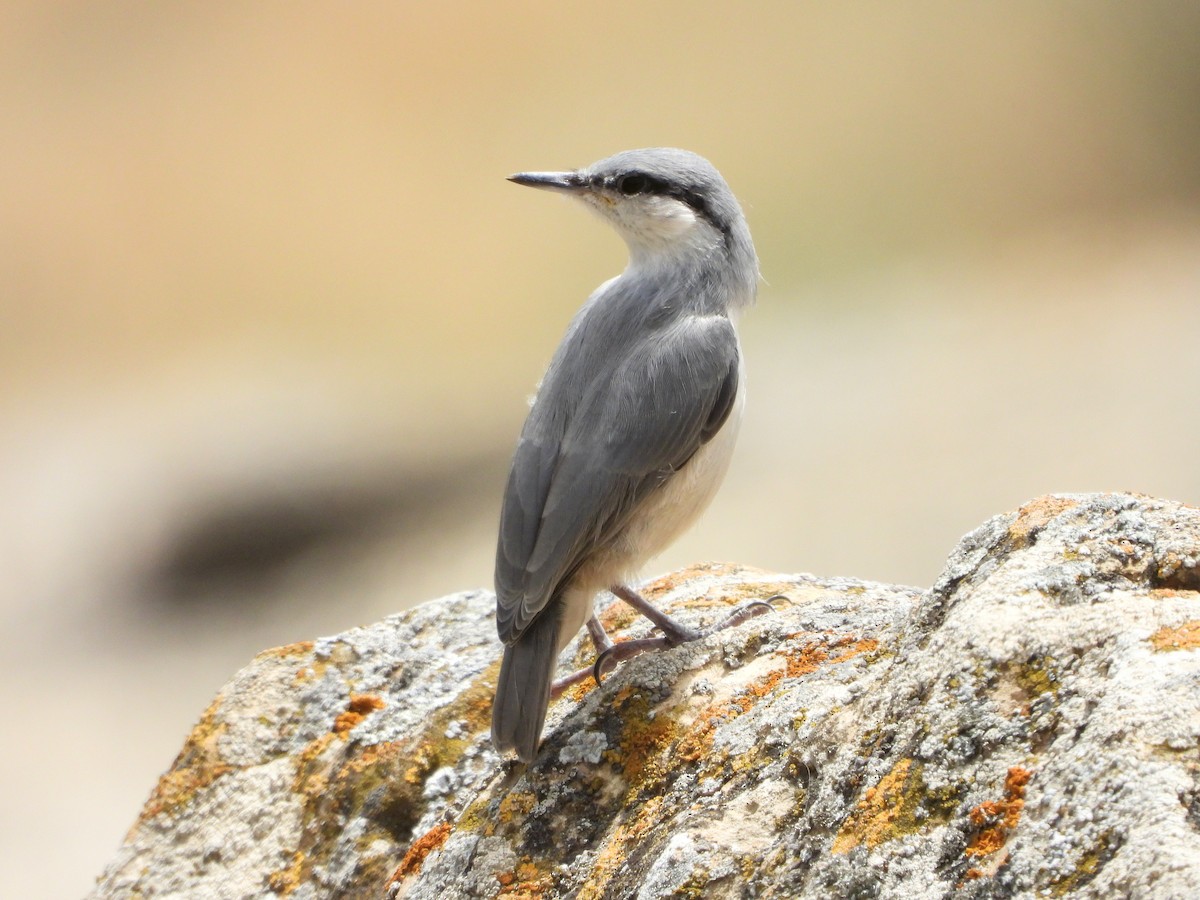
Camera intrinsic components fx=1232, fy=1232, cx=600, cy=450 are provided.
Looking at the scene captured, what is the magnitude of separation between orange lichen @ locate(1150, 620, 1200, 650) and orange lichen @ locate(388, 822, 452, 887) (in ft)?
6.47

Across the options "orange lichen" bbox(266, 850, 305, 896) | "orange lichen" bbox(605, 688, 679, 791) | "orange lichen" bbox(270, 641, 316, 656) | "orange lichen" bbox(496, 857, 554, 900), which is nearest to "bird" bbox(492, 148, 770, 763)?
"orange lichen" bbox(605, 688, 679, 791)

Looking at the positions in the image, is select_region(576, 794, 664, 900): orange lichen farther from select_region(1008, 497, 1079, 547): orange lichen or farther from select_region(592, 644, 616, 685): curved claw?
select_region(1008, 497, 1079, 547): orange lichen

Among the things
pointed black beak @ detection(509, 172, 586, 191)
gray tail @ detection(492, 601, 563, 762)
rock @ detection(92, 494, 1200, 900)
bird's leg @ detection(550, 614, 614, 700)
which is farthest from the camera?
pointed black beak @ detection(509, 172, 586, 191)

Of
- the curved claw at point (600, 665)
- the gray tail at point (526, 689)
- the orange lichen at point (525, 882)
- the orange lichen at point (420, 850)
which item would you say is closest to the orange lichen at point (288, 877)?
the orange lichen at point (420, 850)

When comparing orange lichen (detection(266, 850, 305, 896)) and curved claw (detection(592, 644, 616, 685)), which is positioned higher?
curved claw (detection(592, 644, 616, 685))

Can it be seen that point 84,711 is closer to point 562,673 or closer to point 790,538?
point 790,538

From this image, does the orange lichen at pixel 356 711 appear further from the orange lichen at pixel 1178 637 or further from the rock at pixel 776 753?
the orange lichen at pixel 1178 637

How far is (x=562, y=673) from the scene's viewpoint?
4445mm

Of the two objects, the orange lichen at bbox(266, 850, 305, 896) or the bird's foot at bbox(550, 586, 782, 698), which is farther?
the bird's foot at bbox(550, 586, 782, 698)

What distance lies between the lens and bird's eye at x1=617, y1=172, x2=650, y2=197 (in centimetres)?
488

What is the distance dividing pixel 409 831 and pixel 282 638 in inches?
313

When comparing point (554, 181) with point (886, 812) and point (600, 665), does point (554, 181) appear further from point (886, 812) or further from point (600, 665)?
→ point (886, 812)

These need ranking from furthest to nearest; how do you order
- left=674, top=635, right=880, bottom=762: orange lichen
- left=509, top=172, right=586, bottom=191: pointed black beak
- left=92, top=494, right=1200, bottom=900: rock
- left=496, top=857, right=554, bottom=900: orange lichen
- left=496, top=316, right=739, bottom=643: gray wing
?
1. left=509, top=172, right=586, bottom=191: pointed black beak
2. left=496, top=316, right=739, bottom=643: gray wing
3. left=674, top=635, right=880, bottom=762: orange lichen
4. left=496, top=857, right=554, bottom=900: orange lichen
5. left=92, top=494, right=1200, bottom=900: rock

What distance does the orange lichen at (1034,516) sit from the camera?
2.99m
